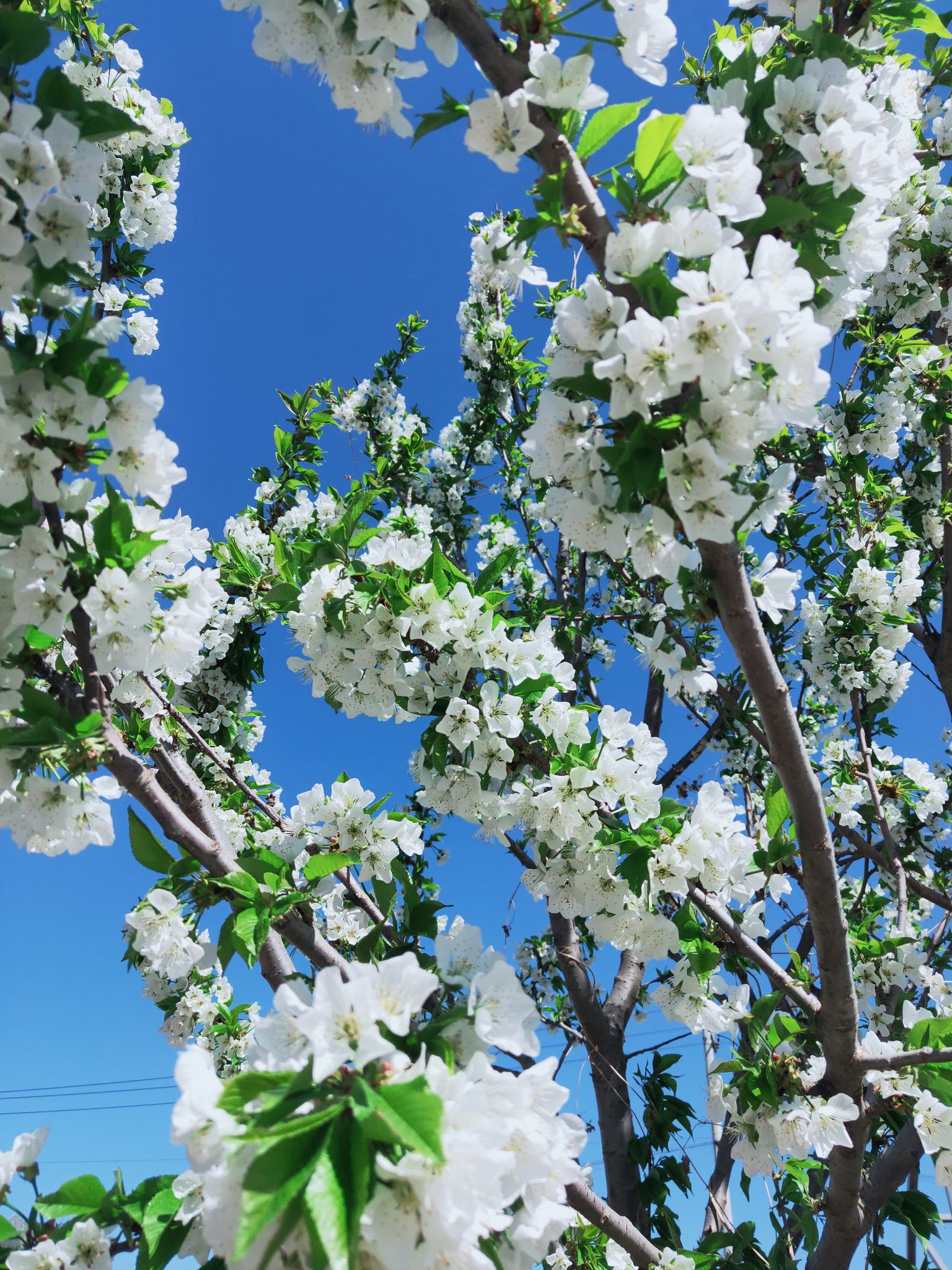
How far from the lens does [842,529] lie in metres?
4.46

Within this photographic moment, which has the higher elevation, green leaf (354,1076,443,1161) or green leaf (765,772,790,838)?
green leaf (765,772,790,838)

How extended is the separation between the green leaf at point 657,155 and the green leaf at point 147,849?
1788mm

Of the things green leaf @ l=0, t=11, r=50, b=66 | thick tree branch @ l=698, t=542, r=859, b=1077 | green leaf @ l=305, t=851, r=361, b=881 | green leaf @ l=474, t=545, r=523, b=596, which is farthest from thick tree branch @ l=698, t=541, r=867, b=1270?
green leaf @ l=0, t=11, r=50, b=66

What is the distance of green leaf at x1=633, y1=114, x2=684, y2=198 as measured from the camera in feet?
4.83

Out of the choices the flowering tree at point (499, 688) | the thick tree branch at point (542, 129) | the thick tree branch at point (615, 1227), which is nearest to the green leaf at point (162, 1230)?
the flowering tree at point (499, 688)

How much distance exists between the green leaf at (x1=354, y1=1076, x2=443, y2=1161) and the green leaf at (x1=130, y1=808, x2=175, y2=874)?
1.06 metres

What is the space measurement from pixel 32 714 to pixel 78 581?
11.4 inches

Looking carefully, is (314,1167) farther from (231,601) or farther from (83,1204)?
(231,601)

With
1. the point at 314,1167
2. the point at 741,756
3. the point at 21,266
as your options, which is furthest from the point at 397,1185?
the point at 741,756

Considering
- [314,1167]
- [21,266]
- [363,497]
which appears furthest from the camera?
[363,497]

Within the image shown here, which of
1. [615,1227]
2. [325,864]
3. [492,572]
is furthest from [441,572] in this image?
[615,1227]

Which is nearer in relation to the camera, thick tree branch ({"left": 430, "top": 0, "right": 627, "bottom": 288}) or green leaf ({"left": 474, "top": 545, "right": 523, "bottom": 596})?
thick tree branch ({"left": 430, "top": 0, "right": 627, "bottom": 288})

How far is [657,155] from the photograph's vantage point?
4.92 ft

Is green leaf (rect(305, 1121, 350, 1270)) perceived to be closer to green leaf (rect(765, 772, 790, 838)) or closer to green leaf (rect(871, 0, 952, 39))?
green leaf (rect(765, 772, 790, 838))
